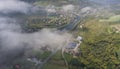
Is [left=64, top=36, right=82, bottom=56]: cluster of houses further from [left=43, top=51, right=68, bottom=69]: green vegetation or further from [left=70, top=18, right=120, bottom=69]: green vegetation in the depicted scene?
[left=43, top=51, right=68, bottom=69]: green vegetation

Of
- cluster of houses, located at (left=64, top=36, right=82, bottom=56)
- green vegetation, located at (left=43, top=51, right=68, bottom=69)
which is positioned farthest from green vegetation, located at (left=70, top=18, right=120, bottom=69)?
green vegetation, located at (left=43, top=51, right=68, bottom=69)

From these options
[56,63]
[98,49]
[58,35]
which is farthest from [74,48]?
[58,35]

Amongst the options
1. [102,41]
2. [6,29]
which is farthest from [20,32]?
[102,41]

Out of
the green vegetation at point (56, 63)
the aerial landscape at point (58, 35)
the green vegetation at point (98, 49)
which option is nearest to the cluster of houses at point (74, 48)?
the aerial landscape at point (58, 35)

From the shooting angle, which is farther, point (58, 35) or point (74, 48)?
point (58, 35)

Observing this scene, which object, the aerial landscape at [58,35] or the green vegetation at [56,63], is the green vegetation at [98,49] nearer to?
the aerial landscape at [58,35]

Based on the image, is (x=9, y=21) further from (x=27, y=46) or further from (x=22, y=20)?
(x=27, y=46)

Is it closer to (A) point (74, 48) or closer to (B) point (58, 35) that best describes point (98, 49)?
(A) point (74, 48)

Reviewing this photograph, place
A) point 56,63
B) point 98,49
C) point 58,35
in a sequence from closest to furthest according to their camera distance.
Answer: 1. point 56,63
2. point 98,49
3. point 58,35
